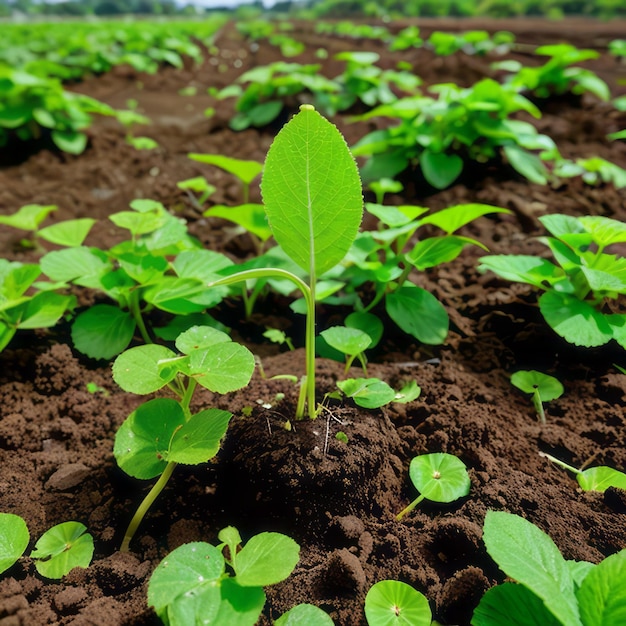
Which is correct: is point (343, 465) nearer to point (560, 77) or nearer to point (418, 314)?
point (418, 314)

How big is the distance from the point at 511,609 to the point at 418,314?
77cm

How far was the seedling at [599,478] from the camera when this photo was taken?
90 cm

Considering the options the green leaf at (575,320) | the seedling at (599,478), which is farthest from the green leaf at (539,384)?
the seedling at (599,478)

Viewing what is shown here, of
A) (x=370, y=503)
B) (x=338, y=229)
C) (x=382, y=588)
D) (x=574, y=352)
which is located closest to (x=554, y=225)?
(x=574, y=352)

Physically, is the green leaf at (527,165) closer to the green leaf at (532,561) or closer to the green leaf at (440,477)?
the green leaf at (440,477)

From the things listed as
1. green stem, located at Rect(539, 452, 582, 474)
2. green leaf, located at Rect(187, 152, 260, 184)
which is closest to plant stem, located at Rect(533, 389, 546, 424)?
green stem, located at Rect(539, 452, 582, 474)

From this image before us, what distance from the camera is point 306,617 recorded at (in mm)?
683

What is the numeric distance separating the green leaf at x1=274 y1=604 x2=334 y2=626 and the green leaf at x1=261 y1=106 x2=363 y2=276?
1.80ft

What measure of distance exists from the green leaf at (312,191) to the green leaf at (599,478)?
2.12 feet

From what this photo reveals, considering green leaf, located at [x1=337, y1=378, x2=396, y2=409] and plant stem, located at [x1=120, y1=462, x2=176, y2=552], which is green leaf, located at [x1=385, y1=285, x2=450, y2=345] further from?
plant stem, located at [x1=120, y1=462, x2=176, y2=552]

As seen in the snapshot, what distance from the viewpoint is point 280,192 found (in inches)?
33.8

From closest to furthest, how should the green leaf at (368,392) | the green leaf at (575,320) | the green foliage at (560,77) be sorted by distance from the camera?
the green leaf at (368,392)
the green leaf at (575,320)
the green foliage at (560,77)

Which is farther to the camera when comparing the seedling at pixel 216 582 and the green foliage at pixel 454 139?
the green foliage at pixel 454 139

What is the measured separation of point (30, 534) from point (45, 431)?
0.27 metres
